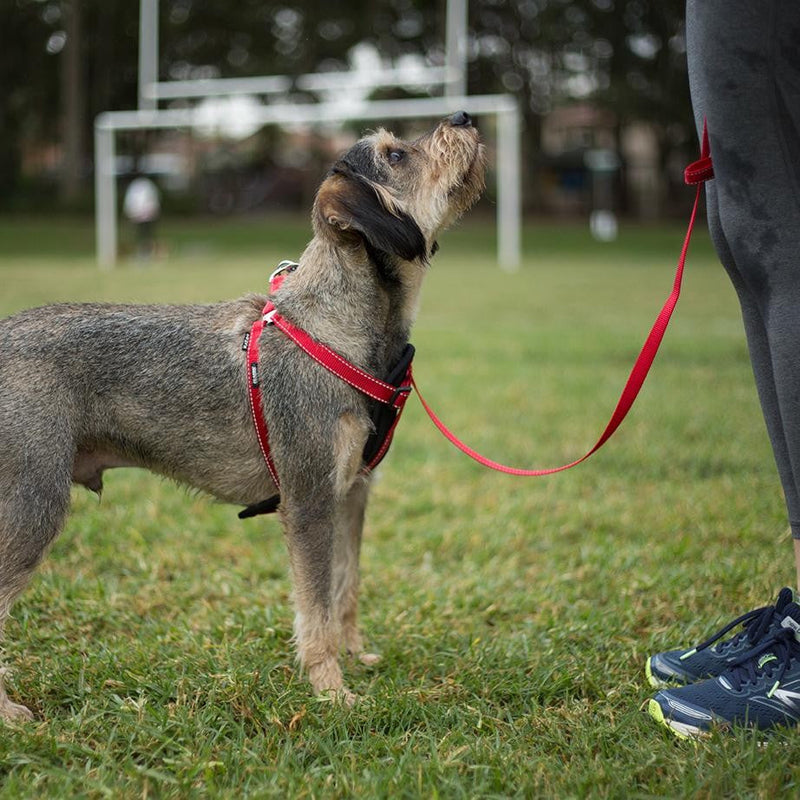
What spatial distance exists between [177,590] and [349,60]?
129 ft

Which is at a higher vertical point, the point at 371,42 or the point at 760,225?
the point at 371,42

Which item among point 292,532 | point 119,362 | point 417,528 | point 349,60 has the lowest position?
point 417,528

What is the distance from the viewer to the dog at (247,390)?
2938 mm

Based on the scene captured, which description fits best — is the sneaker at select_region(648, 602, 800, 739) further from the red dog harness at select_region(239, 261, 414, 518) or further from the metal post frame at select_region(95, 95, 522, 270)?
the metal post frame at select_region(95, 95, 522, 270)

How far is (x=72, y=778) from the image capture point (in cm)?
242

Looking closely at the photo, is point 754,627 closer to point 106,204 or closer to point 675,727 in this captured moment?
point 675,727

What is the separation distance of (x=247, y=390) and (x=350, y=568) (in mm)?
783

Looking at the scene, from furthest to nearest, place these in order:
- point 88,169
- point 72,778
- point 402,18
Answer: point 88,169 → point 402,18 → point 72,778

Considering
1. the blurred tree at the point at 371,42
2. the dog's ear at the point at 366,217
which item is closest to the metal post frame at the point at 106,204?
the blurred tree at the point at 371,42

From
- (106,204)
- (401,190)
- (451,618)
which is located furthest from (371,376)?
(106,204)

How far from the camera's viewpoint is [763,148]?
8.52 ft

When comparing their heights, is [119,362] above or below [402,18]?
below

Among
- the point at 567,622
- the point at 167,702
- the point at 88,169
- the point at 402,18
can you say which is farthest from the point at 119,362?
the point at 88,169

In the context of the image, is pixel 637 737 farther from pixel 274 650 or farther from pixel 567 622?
pixel 274 650
